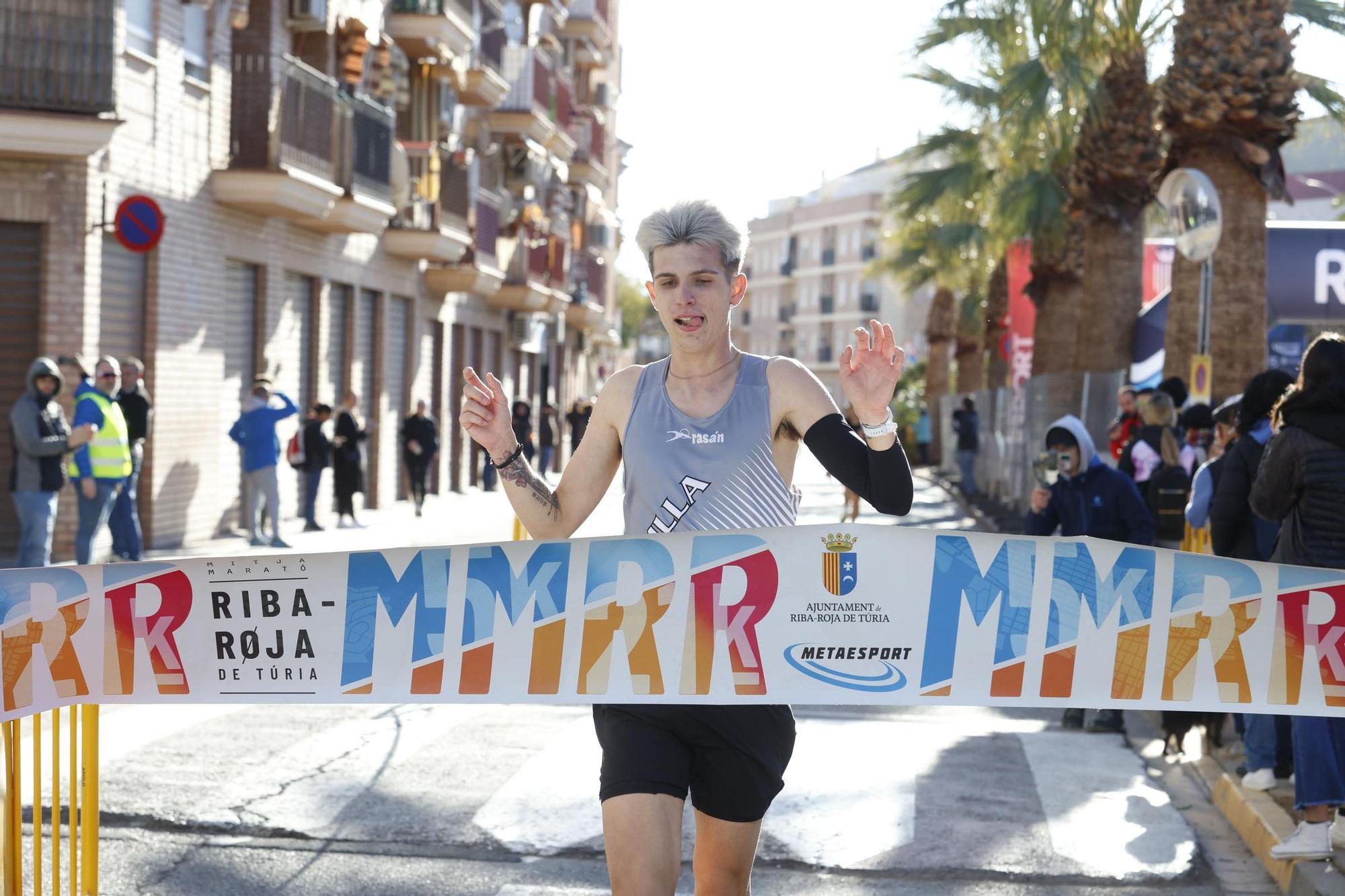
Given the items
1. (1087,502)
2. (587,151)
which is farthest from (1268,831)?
(587,151)

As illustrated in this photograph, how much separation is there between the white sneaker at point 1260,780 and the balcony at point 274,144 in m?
16.4

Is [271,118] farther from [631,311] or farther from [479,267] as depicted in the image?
[631,311]

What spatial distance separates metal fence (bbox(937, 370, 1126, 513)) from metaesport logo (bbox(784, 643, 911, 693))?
598 inches

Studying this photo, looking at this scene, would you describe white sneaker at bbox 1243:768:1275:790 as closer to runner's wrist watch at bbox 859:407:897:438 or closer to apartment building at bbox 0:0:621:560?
runner's wrist watch at bbox 859:407:897:438

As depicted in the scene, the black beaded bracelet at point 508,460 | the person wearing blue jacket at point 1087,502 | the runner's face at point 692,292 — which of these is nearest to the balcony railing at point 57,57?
the person wearing blue jacket at point 1087,502

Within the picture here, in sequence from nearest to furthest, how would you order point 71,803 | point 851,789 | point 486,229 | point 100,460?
point 71,803
point 851,789
point 100,460
point 486,229

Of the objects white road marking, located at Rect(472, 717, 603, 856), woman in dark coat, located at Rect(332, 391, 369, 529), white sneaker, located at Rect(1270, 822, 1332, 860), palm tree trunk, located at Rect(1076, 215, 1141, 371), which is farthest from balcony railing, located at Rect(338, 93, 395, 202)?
white sneaker, located at Rect(1270, 822, 1332, 860)

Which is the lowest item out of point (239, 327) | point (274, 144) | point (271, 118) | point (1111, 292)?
point (239, 327)

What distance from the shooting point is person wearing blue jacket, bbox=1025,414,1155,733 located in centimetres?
973

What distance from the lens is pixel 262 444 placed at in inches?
771

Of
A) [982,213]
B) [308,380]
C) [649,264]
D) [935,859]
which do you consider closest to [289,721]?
[935,859]

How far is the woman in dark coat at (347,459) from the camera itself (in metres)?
24.2

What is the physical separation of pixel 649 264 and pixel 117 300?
16025mm

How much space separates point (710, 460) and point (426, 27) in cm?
2710
